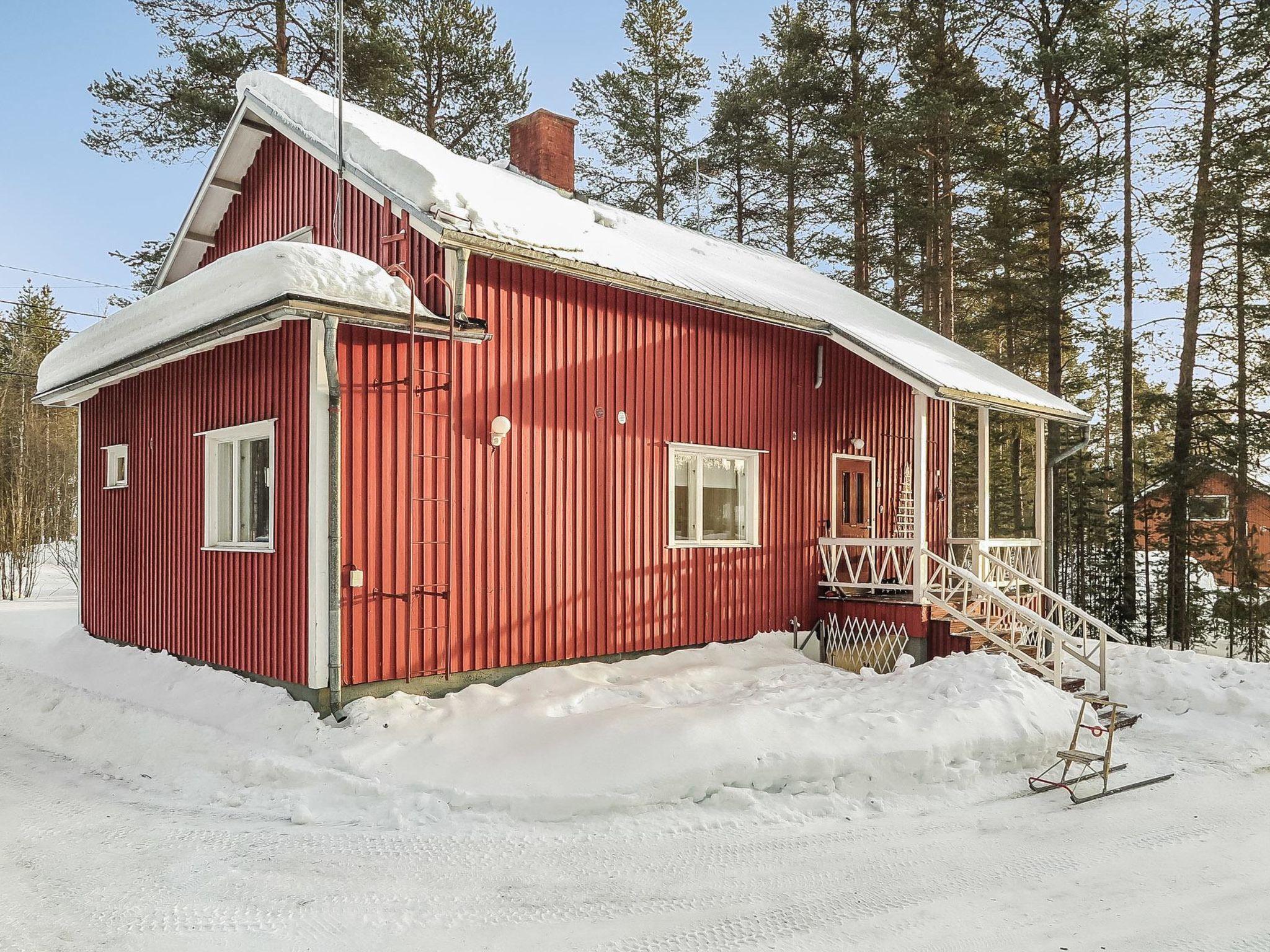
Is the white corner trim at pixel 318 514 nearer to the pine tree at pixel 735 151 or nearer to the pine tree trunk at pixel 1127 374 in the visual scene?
the pine tree trunk at pixel 1127 374

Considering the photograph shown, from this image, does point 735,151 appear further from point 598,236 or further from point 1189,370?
point 598,236

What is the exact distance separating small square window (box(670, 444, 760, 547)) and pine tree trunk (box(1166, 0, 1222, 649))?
1072 centimetres

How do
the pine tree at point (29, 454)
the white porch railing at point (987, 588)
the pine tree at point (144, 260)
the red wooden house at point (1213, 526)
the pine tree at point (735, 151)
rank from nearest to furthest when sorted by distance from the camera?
the white porch railing at point (987, 588) → the red wooden house at point (1213, 526) → the pine tree at point (29, 454) → the pine tree at point (144, 260) → the pine tree at point (735, 151)

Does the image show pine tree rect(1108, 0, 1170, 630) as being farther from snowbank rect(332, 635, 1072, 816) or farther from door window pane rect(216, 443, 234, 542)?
door window pane rect(216, 443, 234, 542)

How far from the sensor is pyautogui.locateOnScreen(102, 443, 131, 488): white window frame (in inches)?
394

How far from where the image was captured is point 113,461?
406 inches

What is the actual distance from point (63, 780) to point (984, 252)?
65.0 ft

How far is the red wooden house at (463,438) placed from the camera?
23.2 feet

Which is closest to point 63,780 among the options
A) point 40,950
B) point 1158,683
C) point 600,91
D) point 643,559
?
point 40,950

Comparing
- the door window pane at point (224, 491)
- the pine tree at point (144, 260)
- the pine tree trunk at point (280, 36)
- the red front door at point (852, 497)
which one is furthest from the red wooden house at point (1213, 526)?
the pine tree at point (144, 260)

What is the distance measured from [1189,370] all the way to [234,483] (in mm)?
17229

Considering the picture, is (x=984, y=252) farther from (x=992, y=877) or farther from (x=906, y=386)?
(x=992, y=877)

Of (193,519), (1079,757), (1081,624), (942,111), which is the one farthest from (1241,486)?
(193,519)

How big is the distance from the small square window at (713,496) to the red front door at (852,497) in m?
1.67
